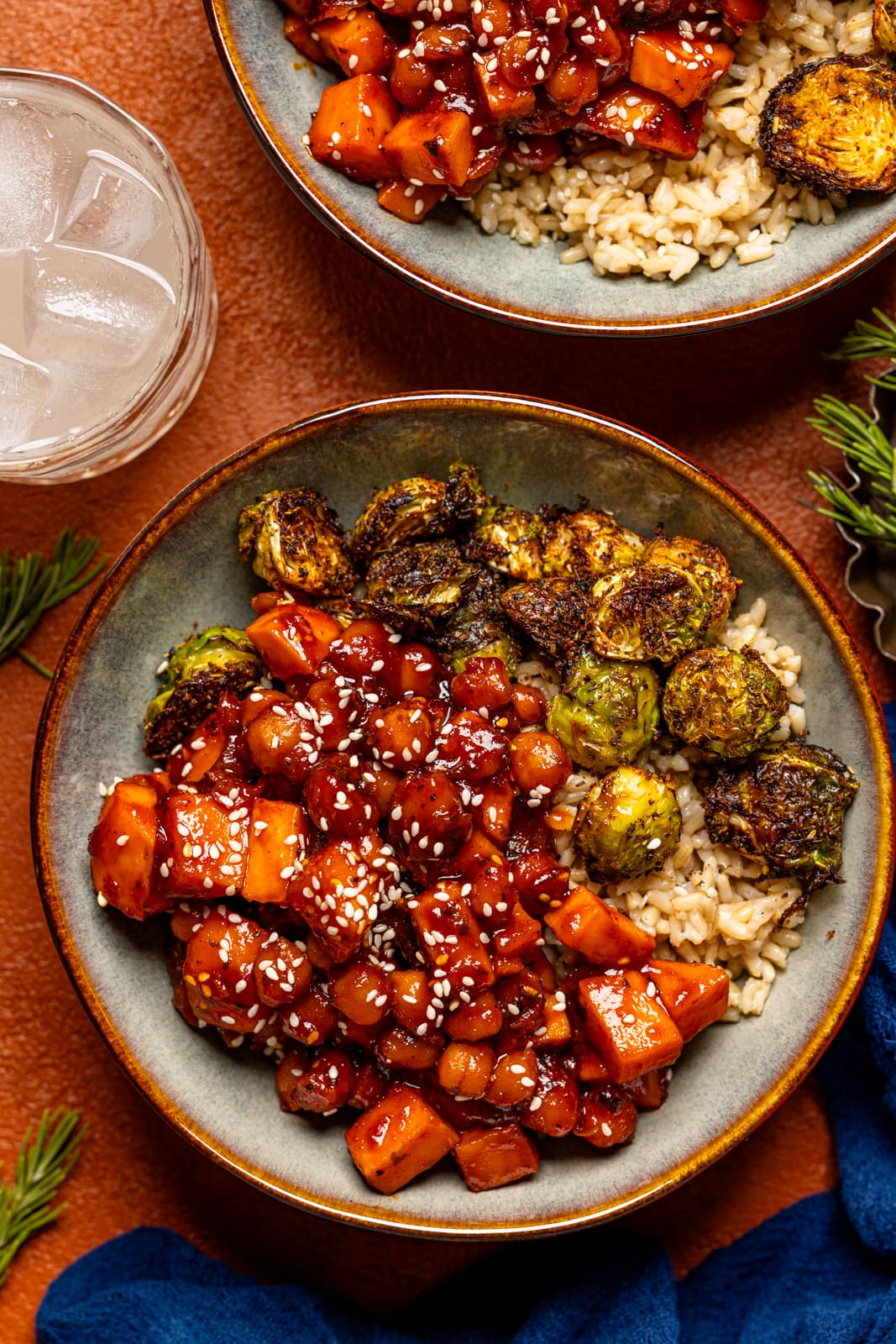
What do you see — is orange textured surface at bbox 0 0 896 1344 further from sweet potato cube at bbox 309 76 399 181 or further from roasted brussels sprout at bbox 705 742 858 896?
roasted brussels sprout at bbox 705 742 858 896

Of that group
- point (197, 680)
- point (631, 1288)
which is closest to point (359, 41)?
point (197, 680)

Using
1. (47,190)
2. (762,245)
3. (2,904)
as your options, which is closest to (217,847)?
(2,904)

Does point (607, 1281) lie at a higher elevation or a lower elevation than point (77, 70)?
lower

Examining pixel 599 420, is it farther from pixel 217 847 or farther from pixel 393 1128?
pixel 393 1128

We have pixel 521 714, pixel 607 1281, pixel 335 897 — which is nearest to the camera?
pixel 335 897

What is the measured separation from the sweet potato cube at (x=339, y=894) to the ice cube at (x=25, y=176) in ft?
5.57

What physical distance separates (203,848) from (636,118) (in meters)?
2.10

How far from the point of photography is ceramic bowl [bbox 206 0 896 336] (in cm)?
284

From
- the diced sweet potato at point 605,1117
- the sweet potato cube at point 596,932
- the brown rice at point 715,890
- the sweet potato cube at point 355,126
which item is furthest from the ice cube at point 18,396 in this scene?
the diced sweet potato at point 605,1117

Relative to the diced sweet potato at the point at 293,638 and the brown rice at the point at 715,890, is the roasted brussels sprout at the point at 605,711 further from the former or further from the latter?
the diced sweet potato at the point at 293,638

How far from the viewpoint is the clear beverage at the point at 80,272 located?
9.27 ft

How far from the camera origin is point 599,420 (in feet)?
9.27

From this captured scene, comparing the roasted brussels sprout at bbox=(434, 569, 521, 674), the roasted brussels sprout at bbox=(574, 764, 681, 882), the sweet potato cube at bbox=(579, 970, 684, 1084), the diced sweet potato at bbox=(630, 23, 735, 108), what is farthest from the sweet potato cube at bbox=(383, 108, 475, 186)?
the sweet potato cube at bbox=(579, 970, 684, 1084)

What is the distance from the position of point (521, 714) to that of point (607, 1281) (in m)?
1.65
